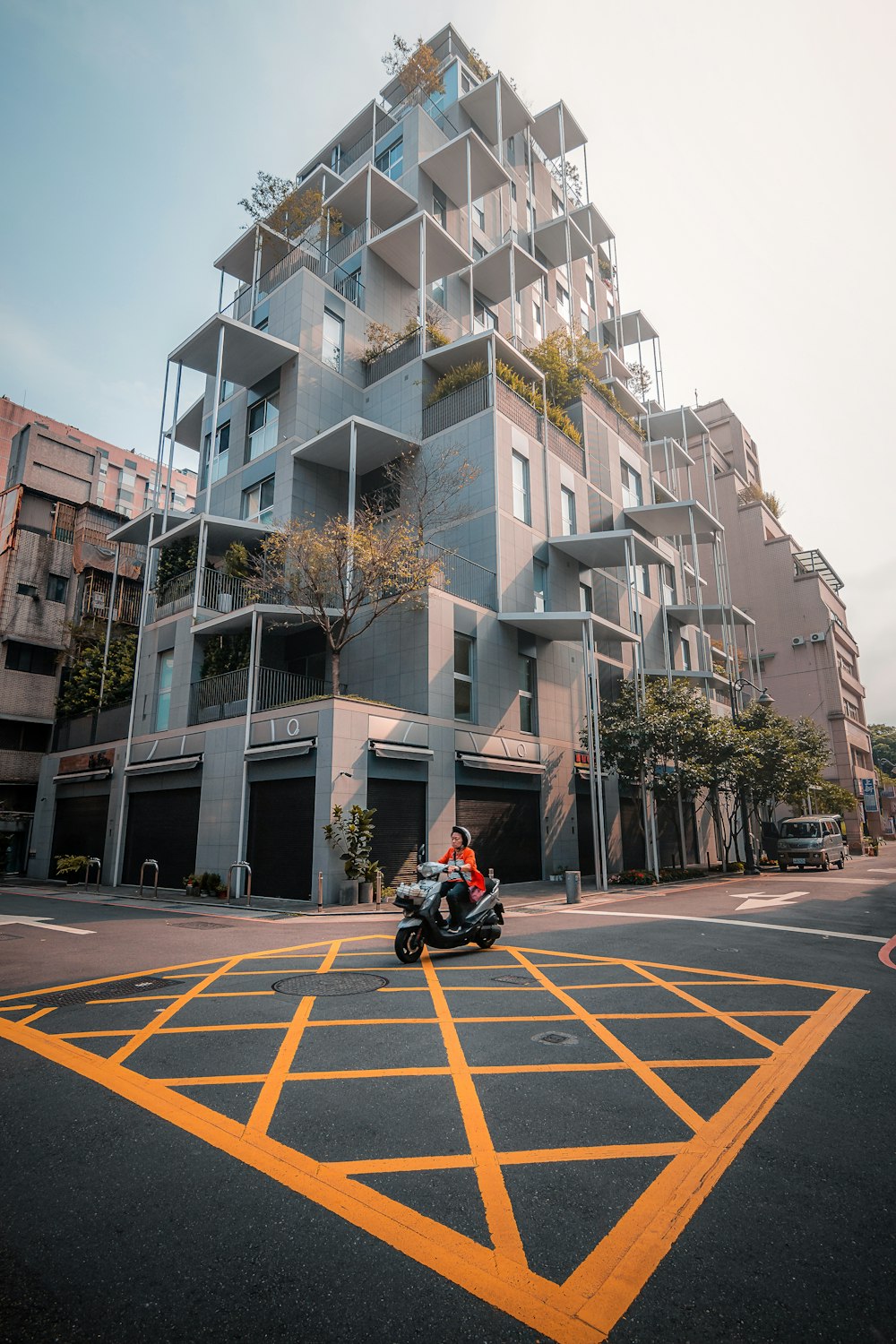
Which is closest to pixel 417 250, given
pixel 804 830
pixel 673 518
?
pixel 673 518

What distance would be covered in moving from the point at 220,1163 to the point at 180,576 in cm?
2364

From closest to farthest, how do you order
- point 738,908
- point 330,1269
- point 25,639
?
point 330,1269
point 738,908
point 25,639

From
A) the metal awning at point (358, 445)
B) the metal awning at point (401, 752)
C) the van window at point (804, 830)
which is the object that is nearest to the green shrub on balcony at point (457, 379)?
the metal awning at point (358, 445)

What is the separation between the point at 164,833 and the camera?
22.8 m

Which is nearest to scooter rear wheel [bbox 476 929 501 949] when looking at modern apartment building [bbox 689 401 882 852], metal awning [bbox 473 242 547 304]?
metal awning [bbox 473 242 547 304]

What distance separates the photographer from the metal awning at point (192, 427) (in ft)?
104

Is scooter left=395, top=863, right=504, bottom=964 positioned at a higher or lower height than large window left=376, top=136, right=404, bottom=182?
lower

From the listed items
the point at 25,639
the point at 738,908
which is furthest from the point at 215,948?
the point at 25,639

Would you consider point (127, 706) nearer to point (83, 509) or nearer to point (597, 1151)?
point (83, 509)

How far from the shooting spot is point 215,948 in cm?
1002

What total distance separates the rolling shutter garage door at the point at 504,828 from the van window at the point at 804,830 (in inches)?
539

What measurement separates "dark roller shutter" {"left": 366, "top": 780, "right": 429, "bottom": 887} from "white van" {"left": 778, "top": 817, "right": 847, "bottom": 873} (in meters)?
18.3

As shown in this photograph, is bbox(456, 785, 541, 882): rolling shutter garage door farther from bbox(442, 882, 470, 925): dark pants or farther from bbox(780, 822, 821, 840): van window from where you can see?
bbox(780, 822, 821, 840): van window

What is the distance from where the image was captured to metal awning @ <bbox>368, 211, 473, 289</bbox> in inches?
1063
